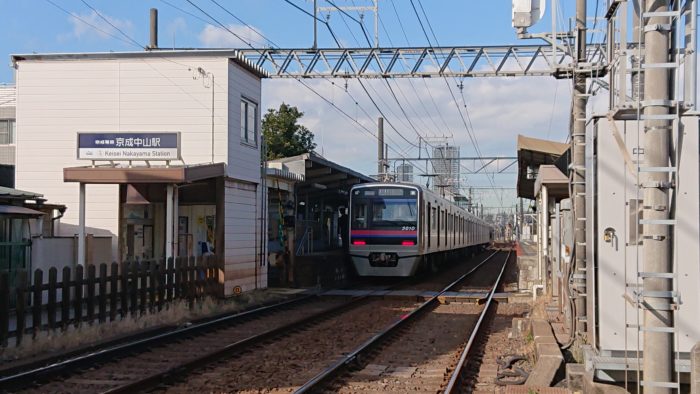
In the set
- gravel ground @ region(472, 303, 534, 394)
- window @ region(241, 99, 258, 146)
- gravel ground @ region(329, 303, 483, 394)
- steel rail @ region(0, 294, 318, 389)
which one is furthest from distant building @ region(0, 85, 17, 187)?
gravel ground @ region(472, 303, 534, 394)

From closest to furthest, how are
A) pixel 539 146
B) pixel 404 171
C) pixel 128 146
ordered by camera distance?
pixel 128 146
pixel 539 146
pixel 404 171

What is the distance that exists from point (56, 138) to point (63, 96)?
93 cm

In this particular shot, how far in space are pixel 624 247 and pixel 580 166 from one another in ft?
10.4

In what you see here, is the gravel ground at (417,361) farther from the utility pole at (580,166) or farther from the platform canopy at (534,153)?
the platform canopy at (534,153)

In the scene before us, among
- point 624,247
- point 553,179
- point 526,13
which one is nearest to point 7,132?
point 553,179

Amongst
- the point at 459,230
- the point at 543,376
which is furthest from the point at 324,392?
the point at 459,230

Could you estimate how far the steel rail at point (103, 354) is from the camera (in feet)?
26.1

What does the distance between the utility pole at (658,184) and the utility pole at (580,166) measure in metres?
3.74

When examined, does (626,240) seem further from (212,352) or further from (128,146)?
(128,146)

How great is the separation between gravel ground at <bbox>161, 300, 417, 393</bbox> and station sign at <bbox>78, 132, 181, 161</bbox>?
4.66 meters

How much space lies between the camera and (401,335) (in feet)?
40.3

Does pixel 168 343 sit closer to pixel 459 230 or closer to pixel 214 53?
pixel 214 53

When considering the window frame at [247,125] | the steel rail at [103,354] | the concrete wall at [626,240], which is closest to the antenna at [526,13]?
the concrete wall at [626,240]

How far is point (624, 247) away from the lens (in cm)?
586
